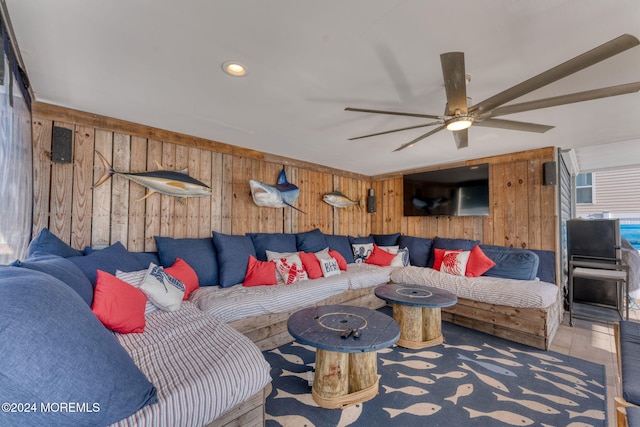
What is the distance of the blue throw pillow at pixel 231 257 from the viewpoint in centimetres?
285

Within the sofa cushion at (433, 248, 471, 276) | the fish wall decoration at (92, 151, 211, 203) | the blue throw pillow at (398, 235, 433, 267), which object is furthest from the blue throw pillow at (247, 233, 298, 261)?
the sofa cushion at (433, 248, 471, 276)

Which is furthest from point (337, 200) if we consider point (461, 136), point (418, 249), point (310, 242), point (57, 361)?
point (57, 361)

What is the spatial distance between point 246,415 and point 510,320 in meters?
2.86

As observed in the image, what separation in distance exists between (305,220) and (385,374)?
8.61 ft

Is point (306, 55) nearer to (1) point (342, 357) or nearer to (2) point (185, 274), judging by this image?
(1) point (342, 357)

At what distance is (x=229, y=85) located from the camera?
1.99m

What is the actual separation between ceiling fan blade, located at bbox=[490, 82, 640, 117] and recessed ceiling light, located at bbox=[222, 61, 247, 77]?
1.73 metres

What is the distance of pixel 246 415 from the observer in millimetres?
1337

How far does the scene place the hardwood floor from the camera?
7.07 ft

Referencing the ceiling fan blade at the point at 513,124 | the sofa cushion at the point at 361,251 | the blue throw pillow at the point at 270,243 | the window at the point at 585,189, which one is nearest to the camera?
the ceiling fan blade at the point at 513,124

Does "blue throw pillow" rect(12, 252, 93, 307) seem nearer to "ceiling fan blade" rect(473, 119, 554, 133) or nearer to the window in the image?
"ceiling fan blade" rect(473, 119, 554, 133)

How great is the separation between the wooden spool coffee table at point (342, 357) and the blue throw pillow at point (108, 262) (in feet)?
4.65

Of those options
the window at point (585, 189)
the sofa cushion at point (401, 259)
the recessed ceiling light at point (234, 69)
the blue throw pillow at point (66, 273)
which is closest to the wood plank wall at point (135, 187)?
the blue throw pillow at point (66, 273)

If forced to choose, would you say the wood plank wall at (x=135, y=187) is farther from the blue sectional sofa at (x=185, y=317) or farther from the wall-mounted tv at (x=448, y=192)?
the wall-mounted tv at (x=448, y=192)
